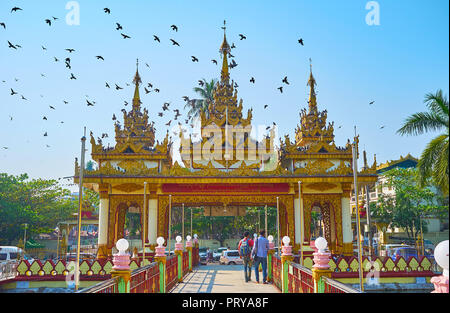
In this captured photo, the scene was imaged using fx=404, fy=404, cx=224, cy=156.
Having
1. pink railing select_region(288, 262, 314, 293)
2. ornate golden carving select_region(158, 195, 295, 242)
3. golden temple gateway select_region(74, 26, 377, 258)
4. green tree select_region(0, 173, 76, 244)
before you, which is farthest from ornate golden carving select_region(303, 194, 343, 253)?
green tree select_region(0, 173, 76, 244)

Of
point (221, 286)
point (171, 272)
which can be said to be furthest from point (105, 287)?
point (221, 286)

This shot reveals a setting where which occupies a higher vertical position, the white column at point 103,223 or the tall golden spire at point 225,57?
the tall golden spire at point 225,57

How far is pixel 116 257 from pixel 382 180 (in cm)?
4766

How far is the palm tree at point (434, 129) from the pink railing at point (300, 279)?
549cm

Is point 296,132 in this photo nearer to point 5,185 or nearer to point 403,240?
point 403,240

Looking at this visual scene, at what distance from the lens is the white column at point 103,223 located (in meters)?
23.3

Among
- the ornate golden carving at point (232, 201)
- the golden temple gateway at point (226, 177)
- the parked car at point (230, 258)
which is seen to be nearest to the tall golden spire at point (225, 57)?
the golden temple gateway at point (226, 177)

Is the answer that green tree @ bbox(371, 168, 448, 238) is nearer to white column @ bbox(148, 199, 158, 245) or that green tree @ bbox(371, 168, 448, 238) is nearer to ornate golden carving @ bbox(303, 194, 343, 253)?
ornate golden carving @ bbox(303, 194, 343, 253)

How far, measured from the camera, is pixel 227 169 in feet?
76.9

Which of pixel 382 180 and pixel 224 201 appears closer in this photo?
pixel 224 201

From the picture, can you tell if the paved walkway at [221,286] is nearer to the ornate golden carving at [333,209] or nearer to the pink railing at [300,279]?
the pink railing at [300,279]

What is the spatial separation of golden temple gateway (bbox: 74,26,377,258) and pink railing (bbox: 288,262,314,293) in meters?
10.4
